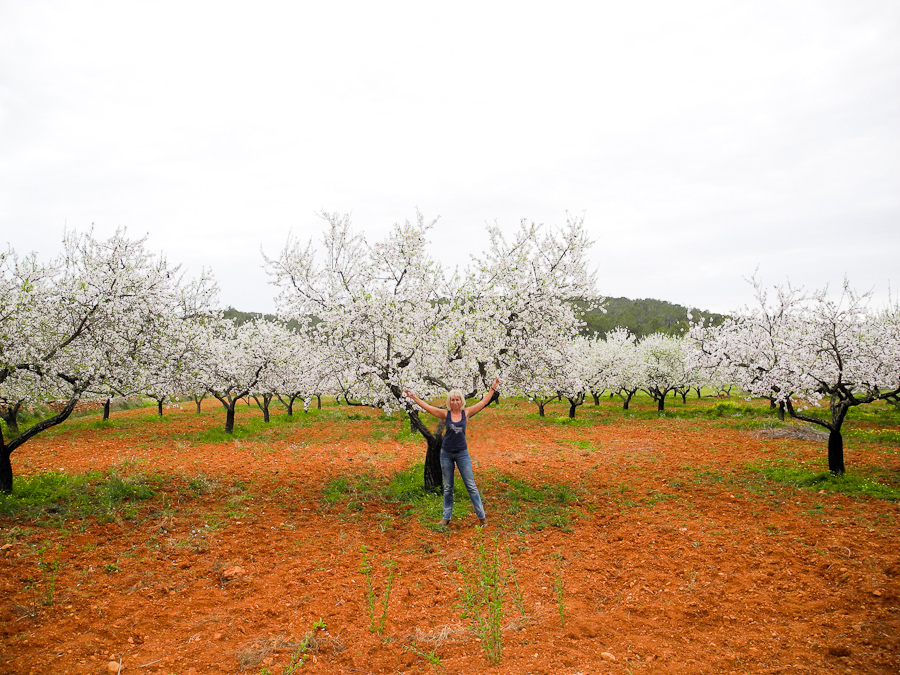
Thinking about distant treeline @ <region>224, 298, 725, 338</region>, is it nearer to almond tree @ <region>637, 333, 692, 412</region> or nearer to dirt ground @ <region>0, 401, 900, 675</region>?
almond tree @ <region>637, 333, 692, 412</region>

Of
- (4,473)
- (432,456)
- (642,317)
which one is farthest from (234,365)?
(642,317)

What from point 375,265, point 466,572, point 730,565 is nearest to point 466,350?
point 375,265

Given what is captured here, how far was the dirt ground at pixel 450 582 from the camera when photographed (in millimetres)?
5527

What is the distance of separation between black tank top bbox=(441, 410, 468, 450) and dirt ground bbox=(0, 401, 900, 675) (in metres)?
1.85

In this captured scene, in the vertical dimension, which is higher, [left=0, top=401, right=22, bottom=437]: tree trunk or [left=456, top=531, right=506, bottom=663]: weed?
[left=0, top=401, right=22, bottom=437]: tree trunk

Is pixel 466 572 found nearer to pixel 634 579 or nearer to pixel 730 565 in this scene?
pixel 634 579

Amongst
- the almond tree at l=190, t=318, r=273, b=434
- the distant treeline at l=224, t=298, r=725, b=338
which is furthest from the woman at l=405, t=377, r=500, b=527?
the distant treeline at l=224, t=298, r=725, b=338

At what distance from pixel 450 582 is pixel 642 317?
11961 centimetres

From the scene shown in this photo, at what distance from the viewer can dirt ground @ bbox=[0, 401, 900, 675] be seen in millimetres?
5527

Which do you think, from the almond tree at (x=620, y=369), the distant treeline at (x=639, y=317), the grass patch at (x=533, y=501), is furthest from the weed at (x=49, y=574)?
the distant treeline at (x=639, y=317)

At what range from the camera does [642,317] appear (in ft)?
382

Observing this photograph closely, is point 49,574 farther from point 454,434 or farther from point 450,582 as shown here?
point 454,434

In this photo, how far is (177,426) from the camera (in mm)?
27234

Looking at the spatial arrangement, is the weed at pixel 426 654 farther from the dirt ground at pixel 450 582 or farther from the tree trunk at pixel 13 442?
the tree trunk at pixel 13 442
